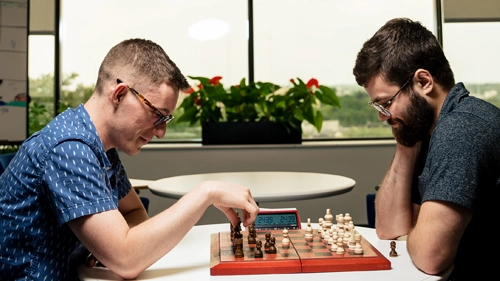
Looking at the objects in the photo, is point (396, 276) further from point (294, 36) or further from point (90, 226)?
point (294, 36)

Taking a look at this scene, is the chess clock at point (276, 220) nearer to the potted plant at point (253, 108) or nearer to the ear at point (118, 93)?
the ear at point (118, 93)

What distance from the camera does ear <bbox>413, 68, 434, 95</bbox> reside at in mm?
1504

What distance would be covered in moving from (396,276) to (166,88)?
0.81 meters

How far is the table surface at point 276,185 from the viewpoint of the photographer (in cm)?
223

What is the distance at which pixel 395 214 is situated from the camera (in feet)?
5.51

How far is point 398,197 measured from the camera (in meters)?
1.72

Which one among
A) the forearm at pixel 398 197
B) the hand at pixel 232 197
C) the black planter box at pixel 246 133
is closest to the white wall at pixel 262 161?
the black planter box at pixel 246 133

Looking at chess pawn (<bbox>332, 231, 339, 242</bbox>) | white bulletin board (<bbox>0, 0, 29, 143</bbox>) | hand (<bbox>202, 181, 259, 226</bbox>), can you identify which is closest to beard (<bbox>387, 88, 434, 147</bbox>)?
chess pawn (<bbox>332, 231, 339, 242</bbox>)

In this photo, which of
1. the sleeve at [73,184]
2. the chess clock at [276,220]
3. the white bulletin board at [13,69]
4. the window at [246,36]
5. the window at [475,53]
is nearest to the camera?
the sleeve at [73,184]

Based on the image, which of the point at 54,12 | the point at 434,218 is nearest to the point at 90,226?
the point at 434,218

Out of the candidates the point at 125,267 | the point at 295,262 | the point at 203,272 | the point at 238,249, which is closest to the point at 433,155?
the point at 295,262

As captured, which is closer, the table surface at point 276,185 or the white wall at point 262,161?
the table surface at point 276,185

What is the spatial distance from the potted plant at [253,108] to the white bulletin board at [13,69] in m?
1.37

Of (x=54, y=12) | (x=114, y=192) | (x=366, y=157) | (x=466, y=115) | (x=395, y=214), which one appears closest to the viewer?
(x=466, y=115)
